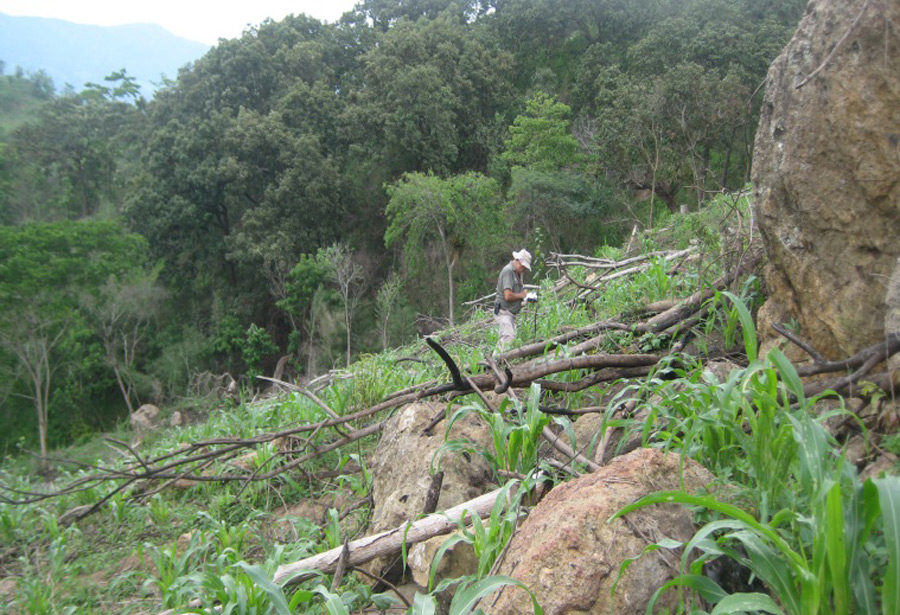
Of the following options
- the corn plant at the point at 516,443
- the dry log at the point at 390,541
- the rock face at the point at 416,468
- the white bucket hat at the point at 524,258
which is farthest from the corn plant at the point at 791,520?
the white bucket hat at the point at 524,258

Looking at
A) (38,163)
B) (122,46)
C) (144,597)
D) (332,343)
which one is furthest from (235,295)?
(122,46)

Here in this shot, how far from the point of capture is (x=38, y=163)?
29.9 m

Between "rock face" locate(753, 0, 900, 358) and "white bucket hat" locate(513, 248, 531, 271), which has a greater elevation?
"rock face" locate(753, 0, 900, 358)

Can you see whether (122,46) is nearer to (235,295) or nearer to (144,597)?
Result: (235,295)

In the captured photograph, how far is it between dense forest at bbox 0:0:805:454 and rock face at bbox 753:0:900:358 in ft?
60.1

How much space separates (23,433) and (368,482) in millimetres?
25382

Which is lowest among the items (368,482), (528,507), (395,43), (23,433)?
(23,433)

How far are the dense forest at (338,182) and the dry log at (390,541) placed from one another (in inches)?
706

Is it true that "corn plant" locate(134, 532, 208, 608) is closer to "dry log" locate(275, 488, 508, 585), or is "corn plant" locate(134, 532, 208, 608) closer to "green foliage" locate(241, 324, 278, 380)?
"dry log" locate(275, 488, 508, 585)

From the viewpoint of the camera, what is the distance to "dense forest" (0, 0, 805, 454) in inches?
853

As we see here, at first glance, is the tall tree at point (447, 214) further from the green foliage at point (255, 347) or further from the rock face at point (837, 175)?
the rock face at point (837, 175)

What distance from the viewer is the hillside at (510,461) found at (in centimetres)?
167

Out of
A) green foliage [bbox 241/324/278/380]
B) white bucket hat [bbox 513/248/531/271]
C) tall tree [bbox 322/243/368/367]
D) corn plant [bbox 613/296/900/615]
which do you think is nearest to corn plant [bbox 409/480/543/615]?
corn plant [bbox 613/296/900/615]

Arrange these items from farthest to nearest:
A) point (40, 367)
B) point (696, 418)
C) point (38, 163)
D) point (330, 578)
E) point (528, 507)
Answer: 1. point (38, 163)
2. point (40, 367)
3. point (330, 578)
4. point (528, 507)
5. point (696, 418)
